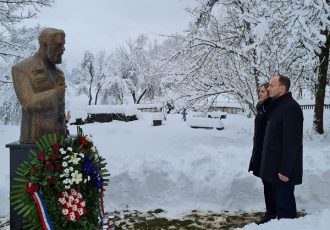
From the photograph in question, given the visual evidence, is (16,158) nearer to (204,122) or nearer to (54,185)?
(54,185)

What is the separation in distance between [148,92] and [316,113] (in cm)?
3770

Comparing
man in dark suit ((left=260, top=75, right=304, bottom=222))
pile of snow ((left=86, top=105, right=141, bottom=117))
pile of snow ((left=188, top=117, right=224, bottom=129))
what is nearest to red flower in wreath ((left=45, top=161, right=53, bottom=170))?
man in dark suit ((left=260, top=75, right=304, bottom=222))

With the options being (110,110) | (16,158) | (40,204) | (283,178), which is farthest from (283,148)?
(110,110)

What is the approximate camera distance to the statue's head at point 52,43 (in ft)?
14.4

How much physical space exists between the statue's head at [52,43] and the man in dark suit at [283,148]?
8.44 feet

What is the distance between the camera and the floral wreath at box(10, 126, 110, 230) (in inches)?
165

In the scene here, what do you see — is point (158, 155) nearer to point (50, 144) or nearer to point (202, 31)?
point (50, 144)

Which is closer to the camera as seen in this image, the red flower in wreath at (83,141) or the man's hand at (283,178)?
the red flower in wreath at (83,141)

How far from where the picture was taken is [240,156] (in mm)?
7891

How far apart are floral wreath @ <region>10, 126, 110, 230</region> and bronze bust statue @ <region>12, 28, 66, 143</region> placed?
20cm

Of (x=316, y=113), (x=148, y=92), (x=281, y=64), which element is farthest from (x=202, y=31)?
(x=148, y=92)

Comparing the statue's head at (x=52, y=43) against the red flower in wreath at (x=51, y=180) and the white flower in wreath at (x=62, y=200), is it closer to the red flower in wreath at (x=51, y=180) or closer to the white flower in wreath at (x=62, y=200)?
the red flower in wreath at (x=51, y=180)

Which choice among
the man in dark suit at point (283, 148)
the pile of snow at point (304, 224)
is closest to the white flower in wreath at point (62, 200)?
the pile of snow at point (304, 224)

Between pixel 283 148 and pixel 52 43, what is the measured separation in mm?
2884
